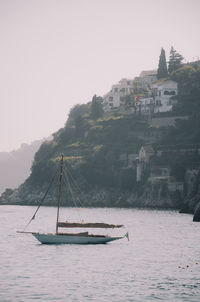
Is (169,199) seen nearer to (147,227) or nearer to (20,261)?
(147,227)

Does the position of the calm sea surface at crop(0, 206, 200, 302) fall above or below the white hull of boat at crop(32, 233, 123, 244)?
below

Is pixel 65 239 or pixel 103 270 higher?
pixel 65 239

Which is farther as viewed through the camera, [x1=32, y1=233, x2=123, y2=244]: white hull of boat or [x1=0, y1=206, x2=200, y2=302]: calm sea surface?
[x1=32, y1=233, x2=123, y2=244]: white hull of boat

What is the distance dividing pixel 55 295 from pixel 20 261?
20.5 m

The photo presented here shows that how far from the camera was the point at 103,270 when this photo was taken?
61.7 m

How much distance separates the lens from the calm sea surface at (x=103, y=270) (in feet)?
159

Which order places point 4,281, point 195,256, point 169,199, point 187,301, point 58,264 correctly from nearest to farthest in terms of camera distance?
1. point 187,301
2. point 4,281
3. point 58,264
4. point 195,256
5. point 169,199

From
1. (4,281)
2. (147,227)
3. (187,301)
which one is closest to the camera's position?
(187,301)

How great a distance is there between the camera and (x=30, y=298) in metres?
46.5

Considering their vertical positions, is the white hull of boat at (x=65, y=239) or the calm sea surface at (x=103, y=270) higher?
the white hull of boat at (x=65, y=239)

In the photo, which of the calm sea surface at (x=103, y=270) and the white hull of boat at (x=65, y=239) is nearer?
→ the calm sea surface at (x=103, y=270)

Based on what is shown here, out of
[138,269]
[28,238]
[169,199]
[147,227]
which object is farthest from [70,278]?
[169,199]

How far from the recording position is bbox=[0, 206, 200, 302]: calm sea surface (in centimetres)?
4844

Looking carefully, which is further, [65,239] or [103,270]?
[65,239]
